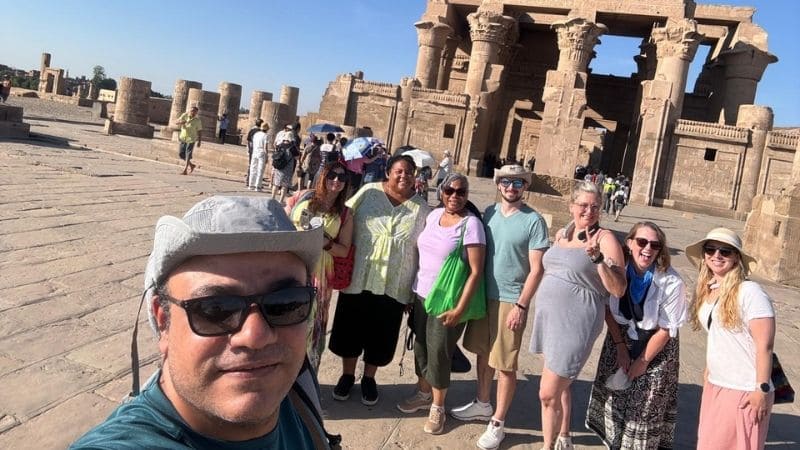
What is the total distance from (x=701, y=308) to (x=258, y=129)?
439 inches

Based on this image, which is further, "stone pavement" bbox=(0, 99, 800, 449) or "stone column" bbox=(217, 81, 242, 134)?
"stone column" bbox=(217, 81, 242, 134)

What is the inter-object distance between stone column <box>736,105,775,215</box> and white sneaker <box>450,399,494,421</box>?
977 inches

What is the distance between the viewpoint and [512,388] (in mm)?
3432

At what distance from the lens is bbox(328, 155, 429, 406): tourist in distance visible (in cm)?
358

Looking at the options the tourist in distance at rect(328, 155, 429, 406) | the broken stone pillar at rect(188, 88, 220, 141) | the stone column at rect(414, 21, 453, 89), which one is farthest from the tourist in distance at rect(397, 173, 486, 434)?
the stone column at rect(414, 21, 453, 89)

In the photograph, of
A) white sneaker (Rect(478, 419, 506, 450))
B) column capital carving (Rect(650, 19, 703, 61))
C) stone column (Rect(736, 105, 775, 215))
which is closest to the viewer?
white sneaker (Rect(478, 419, 506, 450))

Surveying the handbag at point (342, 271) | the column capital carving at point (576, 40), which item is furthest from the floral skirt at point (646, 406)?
the column capital carving at point (576, 40)

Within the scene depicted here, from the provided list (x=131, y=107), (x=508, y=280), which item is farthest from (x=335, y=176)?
(x=131, y=107)

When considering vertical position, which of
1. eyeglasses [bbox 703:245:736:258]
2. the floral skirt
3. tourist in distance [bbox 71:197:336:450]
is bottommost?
the floral skirt

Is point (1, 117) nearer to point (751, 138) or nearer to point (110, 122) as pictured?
point (110, 122)

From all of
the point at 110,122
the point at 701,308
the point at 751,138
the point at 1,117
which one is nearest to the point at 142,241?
the point at 701,308

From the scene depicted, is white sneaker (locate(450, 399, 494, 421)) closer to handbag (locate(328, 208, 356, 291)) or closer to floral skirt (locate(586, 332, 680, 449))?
floral skirt (locate(586, 332, 680, 449))

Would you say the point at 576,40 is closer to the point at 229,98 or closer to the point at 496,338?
the point at 229,98

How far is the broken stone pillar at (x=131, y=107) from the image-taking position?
24188 millimetres
